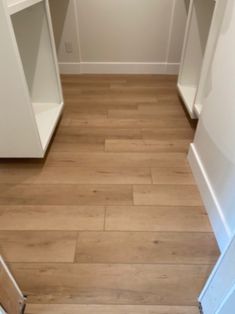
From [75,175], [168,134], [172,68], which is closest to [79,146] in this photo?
[75,175]

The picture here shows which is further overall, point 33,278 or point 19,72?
point 19,72

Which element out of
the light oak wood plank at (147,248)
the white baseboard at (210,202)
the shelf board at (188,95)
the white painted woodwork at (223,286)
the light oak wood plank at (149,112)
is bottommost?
the light oak wood plank at (147,248)

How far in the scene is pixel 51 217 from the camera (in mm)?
1324

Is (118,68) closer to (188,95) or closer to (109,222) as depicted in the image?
(188,95)

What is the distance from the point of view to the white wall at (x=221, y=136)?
1085mm

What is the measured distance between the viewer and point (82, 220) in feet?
4.29

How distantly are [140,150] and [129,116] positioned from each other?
1.63 feet

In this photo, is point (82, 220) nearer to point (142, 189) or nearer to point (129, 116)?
point (142, 189)

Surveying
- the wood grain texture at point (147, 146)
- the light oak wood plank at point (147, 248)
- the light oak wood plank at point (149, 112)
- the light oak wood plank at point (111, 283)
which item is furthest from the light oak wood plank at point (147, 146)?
the light oak wood plank at point (111, 283)

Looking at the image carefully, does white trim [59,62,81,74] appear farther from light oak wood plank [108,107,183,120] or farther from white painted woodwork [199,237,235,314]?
white painted woodwork [199,237,235,314]

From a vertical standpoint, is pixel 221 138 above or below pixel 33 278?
above

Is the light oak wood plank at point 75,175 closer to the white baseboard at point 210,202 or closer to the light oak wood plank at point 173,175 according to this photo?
the light oak wood plank at point 173,175

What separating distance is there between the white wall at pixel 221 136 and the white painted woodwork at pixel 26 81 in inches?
39.0

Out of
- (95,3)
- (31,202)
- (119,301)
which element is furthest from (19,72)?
(95,3)
